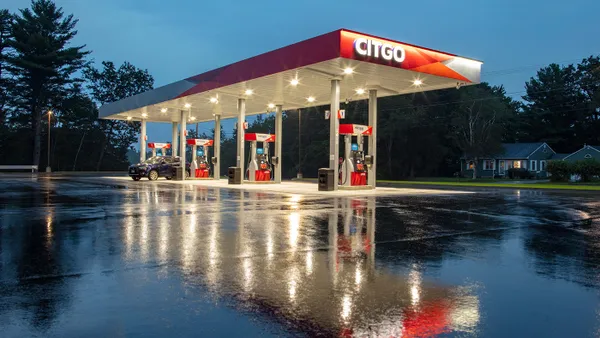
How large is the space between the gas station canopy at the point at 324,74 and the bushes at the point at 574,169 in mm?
20012

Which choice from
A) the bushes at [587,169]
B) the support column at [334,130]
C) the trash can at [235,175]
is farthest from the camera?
the bushes at [587,169]

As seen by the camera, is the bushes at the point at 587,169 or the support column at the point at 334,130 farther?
the bushes at the point at 587,169

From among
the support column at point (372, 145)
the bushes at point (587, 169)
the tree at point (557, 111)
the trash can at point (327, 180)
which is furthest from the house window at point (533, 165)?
the trash can at point (327, 180)

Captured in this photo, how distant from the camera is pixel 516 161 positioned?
210 feet

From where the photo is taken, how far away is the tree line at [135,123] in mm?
56438

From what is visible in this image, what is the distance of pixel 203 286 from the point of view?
205 inches

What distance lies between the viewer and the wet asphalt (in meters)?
4.05

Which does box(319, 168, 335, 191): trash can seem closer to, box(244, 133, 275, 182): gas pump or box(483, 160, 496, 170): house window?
box(244, 133, 275, 182): gas pump

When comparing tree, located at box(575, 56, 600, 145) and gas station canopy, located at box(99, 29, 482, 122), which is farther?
tree, located at box(575, 56, 600, 145)

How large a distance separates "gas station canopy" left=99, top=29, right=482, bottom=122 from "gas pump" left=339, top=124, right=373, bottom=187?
103 inches

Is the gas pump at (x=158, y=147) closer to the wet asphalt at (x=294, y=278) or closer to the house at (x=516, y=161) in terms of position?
the wet asphalt at (x=294, y=278)

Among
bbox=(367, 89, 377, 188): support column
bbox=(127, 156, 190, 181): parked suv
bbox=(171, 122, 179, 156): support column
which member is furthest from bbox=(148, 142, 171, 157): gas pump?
bbox=(367, 89, 377, 188): support column

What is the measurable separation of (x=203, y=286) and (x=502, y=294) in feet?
10.9

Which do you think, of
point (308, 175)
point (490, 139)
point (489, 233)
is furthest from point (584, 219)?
point (308, 175)
